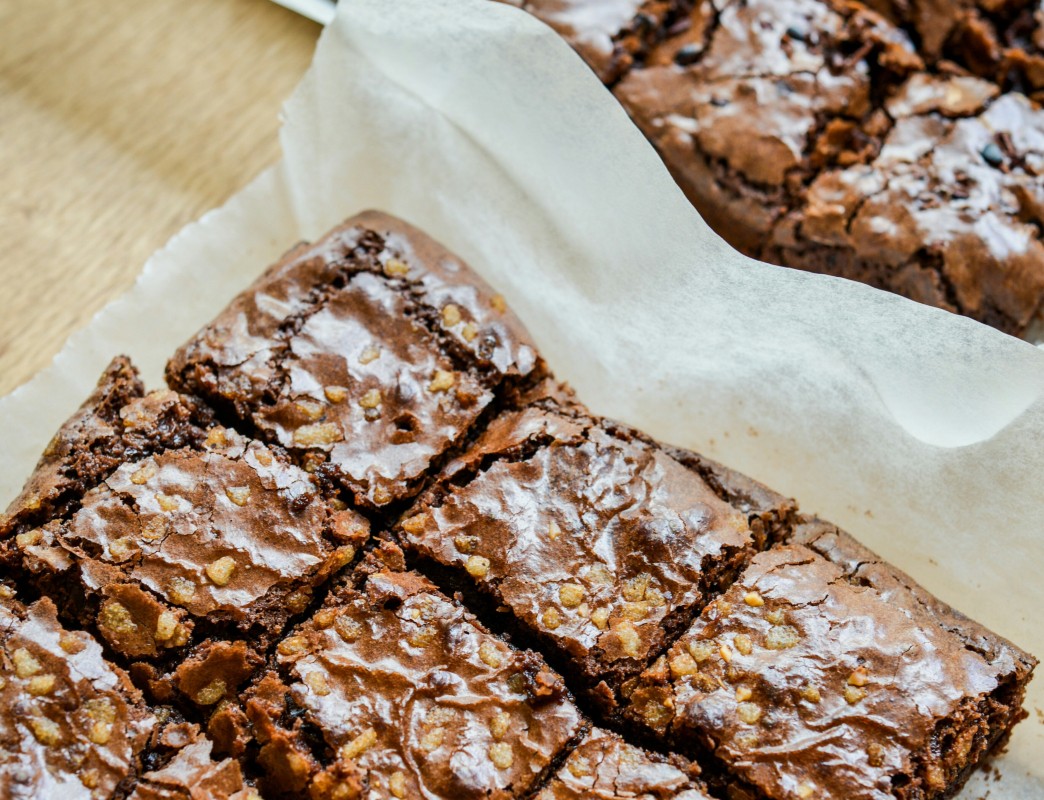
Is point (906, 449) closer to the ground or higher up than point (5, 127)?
closer to the ground

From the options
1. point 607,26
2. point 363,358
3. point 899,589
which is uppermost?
point 607,26

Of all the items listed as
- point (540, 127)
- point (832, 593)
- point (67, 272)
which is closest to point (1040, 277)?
point (832, 593)

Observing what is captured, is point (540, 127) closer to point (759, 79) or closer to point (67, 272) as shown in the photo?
point (759, 79)

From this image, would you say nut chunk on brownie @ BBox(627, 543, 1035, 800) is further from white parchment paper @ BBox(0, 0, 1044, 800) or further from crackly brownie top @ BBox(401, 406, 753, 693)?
white parchment paper @ BBox(0, 0, 1044, 800)

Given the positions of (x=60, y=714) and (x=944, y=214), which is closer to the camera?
(x=60, y=714)

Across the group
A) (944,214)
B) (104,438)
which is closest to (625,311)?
(944,214)

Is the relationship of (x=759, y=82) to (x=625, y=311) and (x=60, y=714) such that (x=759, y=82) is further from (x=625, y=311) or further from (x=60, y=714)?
(x=60, y=714)
